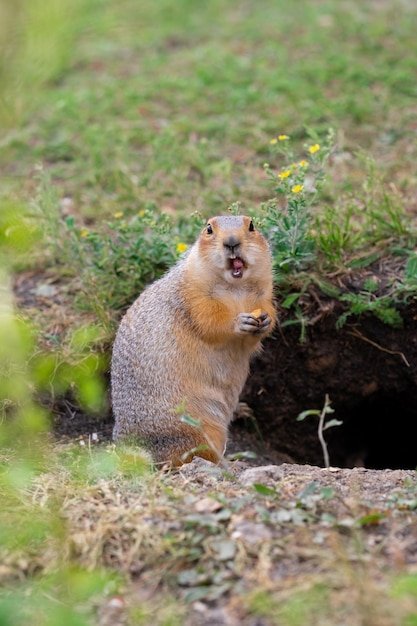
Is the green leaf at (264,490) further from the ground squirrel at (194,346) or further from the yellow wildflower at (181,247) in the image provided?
the yellow wildflower at (181,247)

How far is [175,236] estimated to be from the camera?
6.94 m

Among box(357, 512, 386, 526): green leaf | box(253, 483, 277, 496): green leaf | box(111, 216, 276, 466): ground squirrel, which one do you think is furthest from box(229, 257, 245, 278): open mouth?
box(357, 512, 386, 526): green leaf

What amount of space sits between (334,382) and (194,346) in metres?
1.82

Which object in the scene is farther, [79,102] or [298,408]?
[79,102]

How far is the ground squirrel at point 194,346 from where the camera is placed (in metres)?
5.65

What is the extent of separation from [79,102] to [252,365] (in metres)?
3.87

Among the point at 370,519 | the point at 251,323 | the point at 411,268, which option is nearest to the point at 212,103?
the point at 411,268

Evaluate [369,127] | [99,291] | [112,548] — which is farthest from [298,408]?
[112,548]

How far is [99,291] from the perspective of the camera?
696 centimetres

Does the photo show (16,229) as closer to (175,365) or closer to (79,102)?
(175,365)

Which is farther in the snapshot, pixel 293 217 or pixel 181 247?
pixel 181 247

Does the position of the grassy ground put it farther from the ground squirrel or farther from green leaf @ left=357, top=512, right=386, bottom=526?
the ground squirrel

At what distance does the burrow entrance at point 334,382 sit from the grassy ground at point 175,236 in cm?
42

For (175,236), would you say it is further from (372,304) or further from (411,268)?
(411,268)
